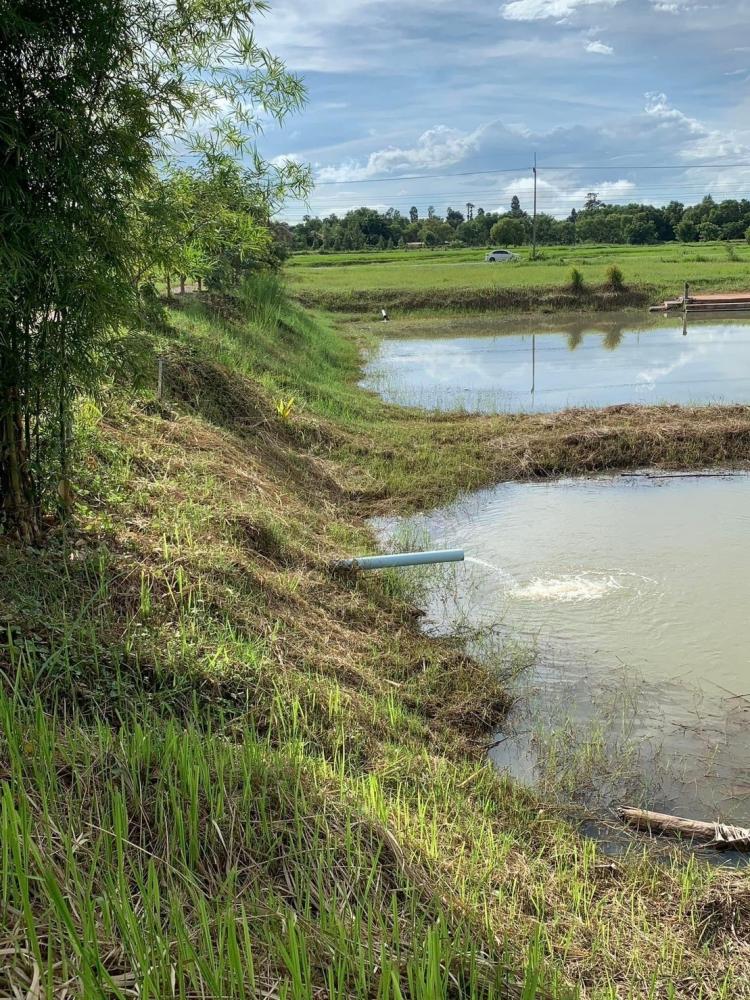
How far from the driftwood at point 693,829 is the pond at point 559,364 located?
8.87m

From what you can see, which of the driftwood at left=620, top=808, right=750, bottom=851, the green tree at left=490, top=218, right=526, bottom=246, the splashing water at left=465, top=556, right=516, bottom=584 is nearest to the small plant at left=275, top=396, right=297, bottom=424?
the splashing water at left=465, top=556, right=516, bottom=584

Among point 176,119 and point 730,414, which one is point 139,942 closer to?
point 176,119

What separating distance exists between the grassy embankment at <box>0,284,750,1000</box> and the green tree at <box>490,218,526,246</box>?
59.2m

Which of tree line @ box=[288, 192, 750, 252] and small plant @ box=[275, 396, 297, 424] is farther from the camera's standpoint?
tree line @ box=[288, 192, 750, 252]

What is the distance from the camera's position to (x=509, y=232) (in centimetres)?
6138

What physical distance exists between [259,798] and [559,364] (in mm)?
15658

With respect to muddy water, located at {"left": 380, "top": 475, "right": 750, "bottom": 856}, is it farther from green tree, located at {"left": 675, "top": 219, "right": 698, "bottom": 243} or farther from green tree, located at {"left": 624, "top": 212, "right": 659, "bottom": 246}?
green tree, located at {"left": 624, "top": 212, "right": 659, "bottom": 246}

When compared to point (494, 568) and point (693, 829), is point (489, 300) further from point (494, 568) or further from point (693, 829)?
point (693, 829)

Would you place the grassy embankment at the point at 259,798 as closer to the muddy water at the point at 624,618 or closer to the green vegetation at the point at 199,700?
the green vegetation at the point at 199,700

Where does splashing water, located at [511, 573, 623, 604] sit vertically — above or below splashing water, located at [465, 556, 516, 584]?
below

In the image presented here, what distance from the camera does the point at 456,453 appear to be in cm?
926

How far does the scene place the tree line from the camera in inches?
2416

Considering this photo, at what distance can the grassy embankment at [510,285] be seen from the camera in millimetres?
27422

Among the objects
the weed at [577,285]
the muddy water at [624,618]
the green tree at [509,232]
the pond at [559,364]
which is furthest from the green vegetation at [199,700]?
the green tree at [509,232]
